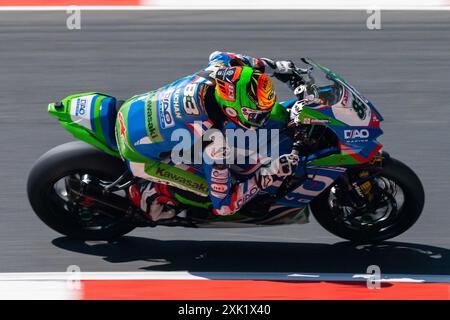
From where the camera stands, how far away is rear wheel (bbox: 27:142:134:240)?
714 cm

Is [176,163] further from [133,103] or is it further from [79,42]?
[79,42]

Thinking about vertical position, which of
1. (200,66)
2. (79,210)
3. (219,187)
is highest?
(200,66)

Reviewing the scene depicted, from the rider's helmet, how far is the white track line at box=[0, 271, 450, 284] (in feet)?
3.96

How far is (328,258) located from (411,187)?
808 millimetres

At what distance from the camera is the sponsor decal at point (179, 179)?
23.0 ft

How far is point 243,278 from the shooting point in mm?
7141

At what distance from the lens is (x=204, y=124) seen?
6676 millimetres

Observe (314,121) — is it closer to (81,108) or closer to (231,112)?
(231,112)

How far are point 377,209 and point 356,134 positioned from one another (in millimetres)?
718
